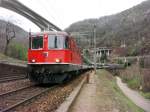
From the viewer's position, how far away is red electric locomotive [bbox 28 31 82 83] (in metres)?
23.3

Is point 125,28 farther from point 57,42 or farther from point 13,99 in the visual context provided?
point 13,99

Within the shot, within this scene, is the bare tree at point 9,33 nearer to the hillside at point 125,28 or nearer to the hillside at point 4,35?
the hillside at point 4,35

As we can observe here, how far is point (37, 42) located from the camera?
2444 cm

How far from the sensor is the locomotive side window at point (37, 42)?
79.3 feet

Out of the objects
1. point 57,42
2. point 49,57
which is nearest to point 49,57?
point 49,57

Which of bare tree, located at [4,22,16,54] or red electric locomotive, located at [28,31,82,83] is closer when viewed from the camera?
red electric locomotive, located at [28,31,82,83]

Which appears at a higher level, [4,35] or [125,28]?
[125,28]

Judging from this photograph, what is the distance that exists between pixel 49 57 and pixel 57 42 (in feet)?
3.30

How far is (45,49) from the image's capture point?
23.9 meters

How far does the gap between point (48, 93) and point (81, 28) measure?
132247mm

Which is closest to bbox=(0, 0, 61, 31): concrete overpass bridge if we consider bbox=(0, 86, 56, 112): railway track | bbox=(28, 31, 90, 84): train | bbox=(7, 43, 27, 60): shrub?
bbox=(7, 43, 27, 60): shrub

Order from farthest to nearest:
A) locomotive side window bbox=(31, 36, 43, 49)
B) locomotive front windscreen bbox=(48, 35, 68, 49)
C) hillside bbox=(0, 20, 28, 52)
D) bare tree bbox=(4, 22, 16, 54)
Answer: hillside bbox=(0, 20, 28, 52)
bare tree bbox=(4, 22, 16, 54)
locomotive side window bbox=(31, 36, 43, 49)
locomotive front windscreen bbox=(48, 35, 68, 49)

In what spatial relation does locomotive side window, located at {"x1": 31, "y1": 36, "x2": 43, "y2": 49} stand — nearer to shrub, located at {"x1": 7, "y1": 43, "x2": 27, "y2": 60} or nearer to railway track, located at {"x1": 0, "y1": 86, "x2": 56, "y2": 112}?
railway track, located at {"x1": 0, "y1": 86, "x2": 56, "y2": 112}

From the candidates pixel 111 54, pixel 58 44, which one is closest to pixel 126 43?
pixel 111 54
